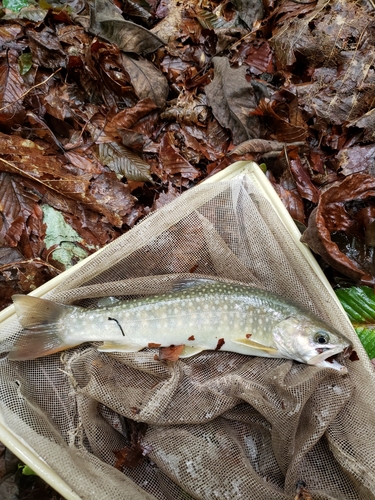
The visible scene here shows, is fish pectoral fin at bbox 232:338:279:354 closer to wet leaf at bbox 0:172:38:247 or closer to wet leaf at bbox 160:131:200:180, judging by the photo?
wet leaf at bbox 160:131:200:180

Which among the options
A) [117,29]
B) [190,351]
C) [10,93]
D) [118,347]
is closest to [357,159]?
[190,351]

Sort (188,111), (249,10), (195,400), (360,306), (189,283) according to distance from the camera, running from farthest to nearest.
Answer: (249,10)
(188,111)
(360,306)
(189,283)
(195,400)

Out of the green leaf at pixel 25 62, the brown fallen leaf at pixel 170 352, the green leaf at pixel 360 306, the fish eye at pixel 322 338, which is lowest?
the green leaf at pixel 360 306

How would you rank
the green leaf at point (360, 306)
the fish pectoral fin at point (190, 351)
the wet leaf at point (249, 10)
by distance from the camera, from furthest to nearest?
1. the wet leaf at point (249, 10)
2. the green leaf at point (360, 306)
3. the fish pectoral fin at point (190, 351)

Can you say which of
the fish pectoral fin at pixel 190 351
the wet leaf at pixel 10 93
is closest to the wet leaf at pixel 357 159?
the fish pectoral fin at pixel 190 351

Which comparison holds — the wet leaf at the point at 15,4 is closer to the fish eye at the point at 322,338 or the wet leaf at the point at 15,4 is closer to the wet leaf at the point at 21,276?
the wet leaf at the point at 21,276

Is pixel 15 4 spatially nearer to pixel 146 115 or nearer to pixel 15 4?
pixel 15 4
